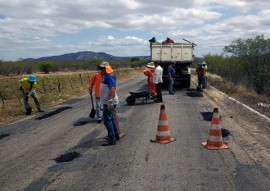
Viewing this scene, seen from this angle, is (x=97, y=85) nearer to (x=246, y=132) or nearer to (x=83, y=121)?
(x=83, y=121)

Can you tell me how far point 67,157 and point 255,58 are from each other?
20.1 metres

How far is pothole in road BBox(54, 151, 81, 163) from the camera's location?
6.99 meters

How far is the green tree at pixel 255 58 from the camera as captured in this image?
23.3 metres

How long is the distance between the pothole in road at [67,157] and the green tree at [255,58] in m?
18.8

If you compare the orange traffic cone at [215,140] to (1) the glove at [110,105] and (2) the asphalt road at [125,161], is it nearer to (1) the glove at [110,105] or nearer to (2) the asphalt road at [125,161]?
(2) the asphalt road at [125,161]

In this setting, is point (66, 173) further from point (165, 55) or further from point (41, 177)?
point (165, 55)

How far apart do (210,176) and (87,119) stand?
259 inches

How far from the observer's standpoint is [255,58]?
2419 cm

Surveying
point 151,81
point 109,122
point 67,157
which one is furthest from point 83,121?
point 151,81

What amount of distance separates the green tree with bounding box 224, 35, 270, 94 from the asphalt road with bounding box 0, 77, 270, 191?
48.2ft

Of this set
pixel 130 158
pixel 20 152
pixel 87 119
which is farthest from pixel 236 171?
pixel 87 119

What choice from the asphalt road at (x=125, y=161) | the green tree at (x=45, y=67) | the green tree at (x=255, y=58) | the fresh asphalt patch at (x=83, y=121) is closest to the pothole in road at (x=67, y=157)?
the asphalt road at (x=125, y=161)

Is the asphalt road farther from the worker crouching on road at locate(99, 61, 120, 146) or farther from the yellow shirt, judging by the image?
the yellow shirt

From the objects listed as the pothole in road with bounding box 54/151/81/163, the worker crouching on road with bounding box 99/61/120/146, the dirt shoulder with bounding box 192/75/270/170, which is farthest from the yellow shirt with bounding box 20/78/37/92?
the dirt shoulder with bounding box 192/75/270/170
